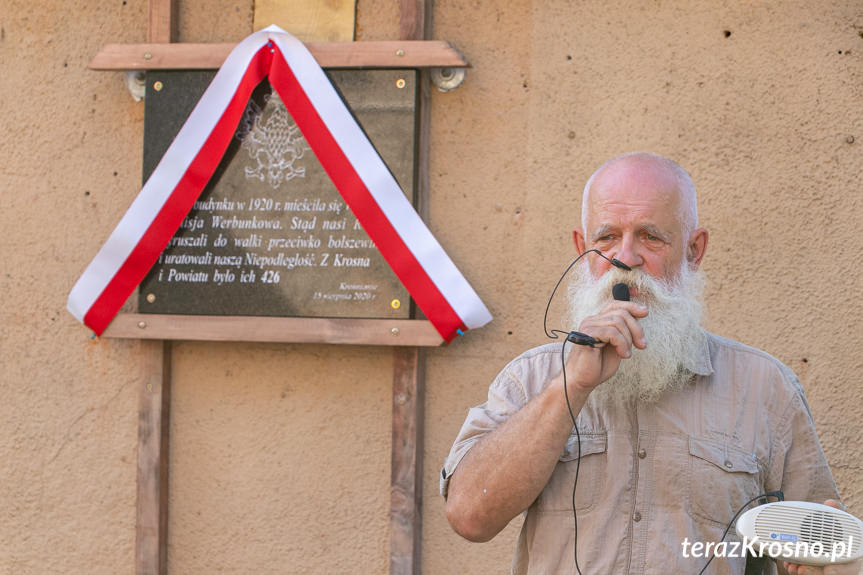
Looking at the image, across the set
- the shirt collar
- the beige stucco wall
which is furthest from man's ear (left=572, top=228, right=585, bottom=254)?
the beige stucco wall

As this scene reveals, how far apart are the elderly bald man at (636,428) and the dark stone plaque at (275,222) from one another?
151 centimetres

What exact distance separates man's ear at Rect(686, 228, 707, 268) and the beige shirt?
0.24 m

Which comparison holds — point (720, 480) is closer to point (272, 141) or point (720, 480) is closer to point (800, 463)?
point (800, 463)

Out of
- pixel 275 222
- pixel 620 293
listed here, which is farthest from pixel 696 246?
pixel 275 222

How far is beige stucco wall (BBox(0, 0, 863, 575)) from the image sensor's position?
3.38m

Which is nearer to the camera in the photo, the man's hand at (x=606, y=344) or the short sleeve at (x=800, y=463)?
the man's hand at (x=606, y=344)

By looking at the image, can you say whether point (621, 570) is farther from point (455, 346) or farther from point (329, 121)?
point (329, 121)

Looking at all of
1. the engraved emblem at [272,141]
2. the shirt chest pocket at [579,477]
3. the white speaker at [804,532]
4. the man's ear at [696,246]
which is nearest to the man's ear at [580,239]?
the man's ear at [696,246]

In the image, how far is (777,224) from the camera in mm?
3395

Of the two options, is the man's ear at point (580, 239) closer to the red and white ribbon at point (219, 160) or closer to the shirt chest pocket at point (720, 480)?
the shirt chest pocket at point (720, 480)

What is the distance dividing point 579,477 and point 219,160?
7.46ft

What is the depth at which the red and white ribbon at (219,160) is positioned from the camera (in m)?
3.54

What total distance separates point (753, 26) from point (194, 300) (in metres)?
2.47

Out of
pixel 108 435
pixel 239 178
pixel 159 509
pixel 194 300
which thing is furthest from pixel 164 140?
pixel 159 509
